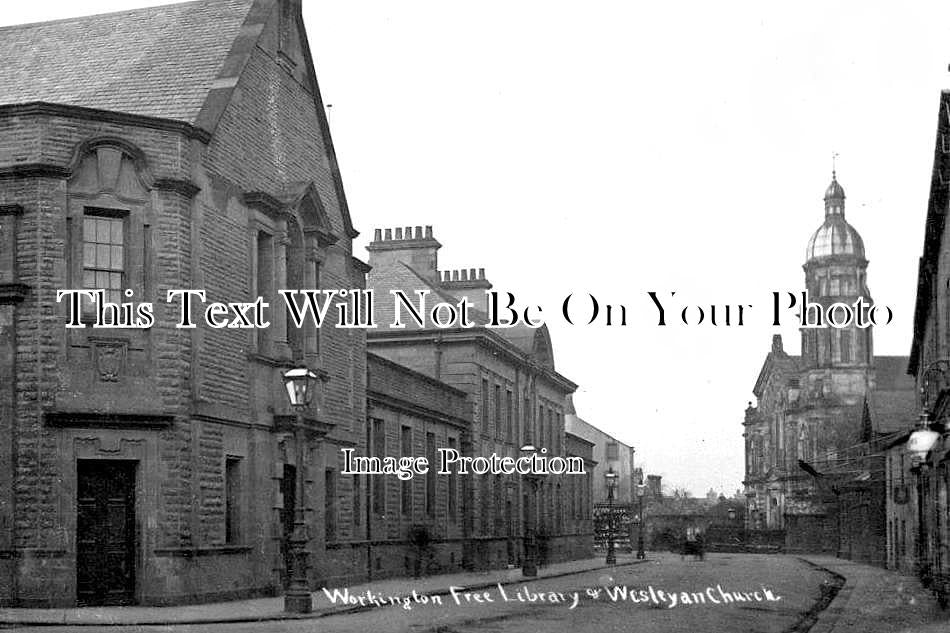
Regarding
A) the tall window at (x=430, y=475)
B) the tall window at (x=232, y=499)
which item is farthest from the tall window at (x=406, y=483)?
the tall window at (x=232, y=499)

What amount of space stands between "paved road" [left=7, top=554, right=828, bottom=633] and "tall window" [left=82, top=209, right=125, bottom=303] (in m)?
6.66

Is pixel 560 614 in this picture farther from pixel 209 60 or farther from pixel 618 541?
pixel 618 541

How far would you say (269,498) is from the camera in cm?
2702

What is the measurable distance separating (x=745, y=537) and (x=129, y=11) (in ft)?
223

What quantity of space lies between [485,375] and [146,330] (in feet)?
81.2

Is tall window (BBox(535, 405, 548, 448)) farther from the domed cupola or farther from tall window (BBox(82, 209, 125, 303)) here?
the domed cupola

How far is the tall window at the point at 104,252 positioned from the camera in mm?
23328

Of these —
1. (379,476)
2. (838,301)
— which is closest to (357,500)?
(379,476)

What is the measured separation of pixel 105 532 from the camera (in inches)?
902

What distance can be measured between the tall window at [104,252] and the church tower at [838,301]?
10282cm

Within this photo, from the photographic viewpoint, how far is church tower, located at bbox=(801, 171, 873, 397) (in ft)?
399

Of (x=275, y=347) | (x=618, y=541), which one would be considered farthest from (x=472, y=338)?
(x=618, y=541)

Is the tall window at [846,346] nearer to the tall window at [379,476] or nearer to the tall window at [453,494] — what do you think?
the tall window at [453,494]

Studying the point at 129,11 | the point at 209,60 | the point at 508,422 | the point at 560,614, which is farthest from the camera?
the point at 508,422
